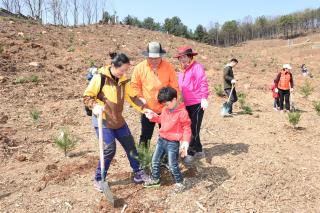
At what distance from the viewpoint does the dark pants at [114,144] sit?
4.41 m

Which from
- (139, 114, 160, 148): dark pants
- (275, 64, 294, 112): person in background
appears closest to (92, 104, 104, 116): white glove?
(139, 114, 160, 148): dark pants

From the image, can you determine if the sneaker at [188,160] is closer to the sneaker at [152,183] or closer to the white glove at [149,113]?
the sneaker at [152,183]

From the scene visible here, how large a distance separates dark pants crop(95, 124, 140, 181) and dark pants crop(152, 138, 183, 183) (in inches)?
10.7

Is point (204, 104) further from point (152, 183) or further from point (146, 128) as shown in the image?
point (152, 183)

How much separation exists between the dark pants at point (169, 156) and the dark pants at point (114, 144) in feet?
0.89

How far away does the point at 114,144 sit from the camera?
445 cm

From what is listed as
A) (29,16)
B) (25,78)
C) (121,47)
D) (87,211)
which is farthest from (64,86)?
(29,16)

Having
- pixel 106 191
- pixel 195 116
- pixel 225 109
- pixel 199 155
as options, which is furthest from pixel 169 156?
pixel 225 109

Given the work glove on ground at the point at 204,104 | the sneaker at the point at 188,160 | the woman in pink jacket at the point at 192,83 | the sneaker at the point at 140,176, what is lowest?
the sneaker at the point at 140,176

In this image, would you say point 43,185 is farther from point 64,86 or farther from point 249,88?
point 249,88

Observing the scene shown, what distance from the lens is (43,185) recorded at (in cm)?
505

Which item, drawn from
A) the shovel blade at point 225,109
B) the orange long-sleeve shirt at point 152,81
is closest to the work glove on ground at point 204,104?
the orange long-sleeve shirt at point 152,81

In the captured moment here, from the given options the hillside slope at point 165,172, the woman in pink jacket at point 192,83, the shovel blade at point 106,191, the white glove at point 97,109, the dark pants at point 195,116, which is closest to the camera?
the white glove at point 97,109

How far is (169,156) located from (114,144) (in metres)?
0.68
